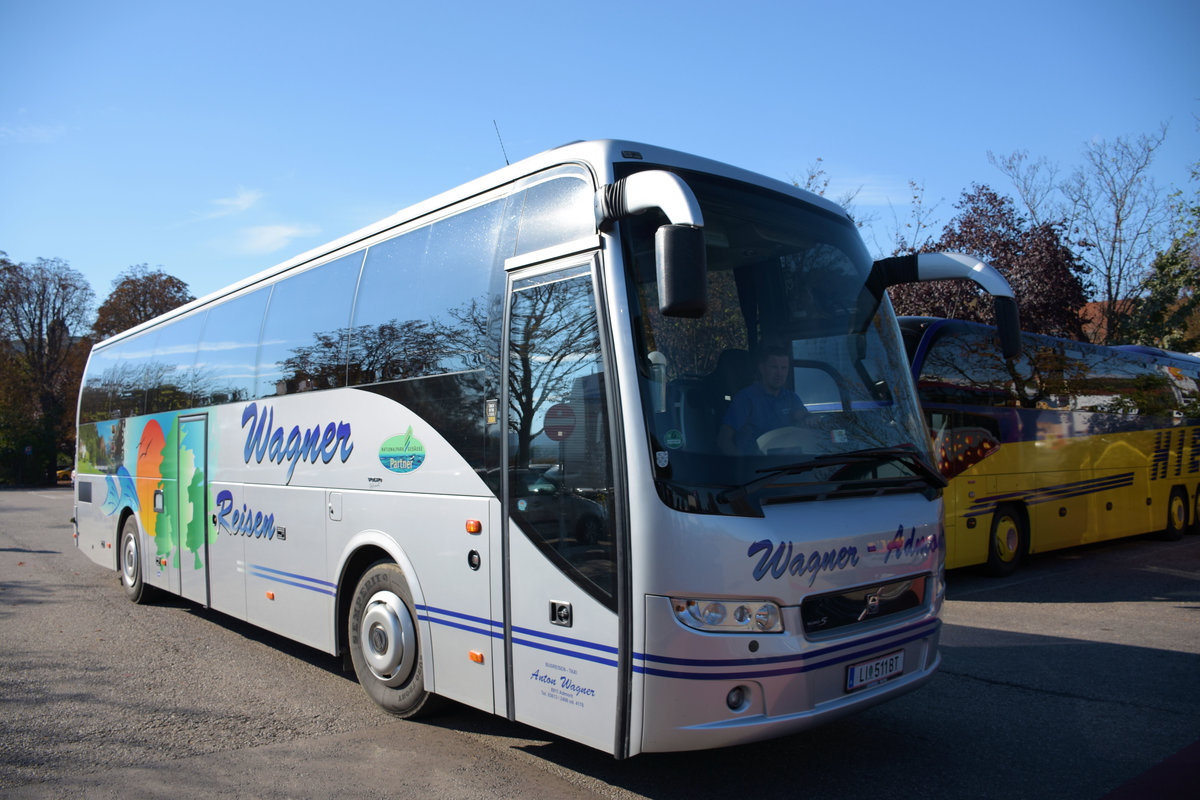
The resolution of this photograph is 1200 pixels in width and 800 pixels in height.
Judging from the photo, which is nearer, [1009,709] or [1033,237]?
[1009,709]

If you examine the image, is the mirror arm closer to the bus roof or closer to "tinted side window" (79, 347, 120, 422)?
the bus roof

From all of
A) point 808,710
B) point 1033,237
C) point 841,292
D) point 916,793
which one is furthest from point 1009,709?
point 1033,237

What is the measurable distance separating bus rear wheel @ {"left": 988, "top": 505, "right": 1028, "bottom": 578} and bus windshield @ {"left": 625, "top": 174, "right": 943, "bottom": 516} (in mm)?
7278

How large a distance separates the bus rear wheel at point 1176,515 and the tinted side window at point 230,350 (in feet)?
50.7

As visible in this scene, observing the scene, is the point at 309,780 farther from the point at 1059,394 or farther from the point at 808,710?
the point at 1059,394

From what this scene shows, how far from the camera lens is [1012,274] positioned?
2073cm

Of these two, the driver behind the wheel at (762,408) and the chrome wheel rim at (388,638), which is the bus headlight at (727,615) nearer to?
the driver behind the wheel at (762,408)

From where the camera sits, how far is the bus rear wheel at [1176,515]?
51.9 feet

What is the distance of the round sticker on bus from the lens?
218 inches

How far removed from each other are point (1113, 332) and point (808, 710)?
26.1 m

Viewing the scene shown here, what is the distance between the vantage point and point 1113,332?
25875 millimetres

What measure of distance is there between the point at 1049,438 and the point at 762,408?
9.70m

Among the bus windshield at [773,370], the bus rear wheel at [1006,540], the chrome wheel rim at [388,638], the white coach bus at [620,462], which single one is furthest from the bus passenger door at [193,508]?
the bus rear wheel at [1006,540]

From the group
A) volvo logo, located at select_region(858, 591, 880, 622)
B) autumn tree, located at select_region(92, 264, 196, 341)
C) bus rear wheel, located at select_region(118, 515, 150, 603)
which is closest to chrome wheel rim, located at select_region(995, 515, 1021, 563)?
volvo logo, located at select_region(858, 591, 880, 622)
